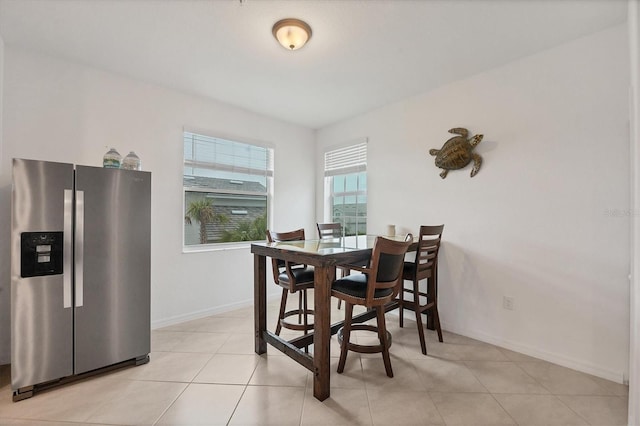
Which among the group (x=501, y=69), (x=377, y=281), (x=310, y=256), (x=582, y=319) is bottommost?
(x=582, y=319)

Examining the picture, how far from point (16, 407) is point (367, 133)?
4051 mm

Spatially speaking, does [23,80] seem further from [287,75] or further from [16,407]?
[16,407]

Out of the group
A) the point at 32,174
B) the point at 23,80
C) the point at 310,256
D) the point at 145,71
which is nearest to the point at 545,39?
the point at 310,256

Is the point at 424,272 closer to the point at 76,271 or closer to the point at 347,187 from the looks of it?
the point at 347,187

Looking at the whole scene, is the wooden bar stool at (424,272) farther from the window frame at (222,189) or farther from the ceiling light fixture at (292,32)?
the window frame at (222,189)

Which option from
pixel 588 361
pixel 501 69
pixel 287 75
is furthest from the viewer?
pixel 287 75

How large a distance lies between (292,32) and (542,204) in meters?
2.49

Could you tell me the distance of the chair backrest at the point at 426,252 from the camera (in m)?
2.49

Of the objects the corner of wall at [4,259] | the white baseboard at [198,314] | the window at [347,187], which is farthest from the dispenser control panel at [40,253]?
the window at [347,187]

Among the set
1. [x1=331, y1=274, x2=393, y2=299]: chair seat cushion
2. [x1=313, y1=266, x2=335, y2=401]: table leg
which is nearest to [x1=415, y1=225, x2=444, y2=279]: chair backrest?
[x1=331, y1=274, x2=393, y2=299]: chair seat cushion

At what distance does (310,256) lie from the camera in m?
1.85

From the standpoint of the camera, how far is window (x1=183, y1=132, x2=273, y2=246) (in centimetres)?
335

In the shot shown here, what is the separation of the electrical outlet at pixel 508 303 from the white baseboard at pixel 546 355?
0.99 feet

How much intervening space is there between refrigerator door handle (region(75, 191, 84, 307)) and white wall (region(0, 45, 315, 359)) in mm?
803
